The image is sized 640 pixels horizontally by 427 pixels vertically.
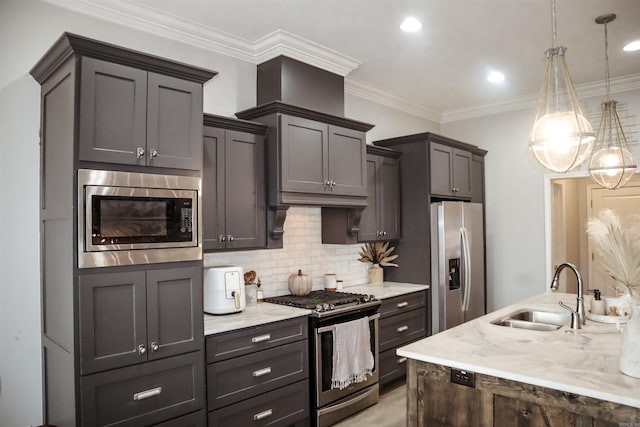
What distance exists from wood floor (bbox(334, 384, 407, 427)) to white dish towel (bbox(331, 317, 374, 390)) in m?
0.30

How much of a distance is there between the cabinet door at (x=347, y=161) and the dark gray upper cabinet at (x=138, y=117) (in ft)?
4.62

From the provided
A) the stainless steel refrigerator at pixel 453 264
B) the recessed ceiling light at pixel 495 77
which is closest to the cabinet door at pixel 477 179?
the stainless steel refrigerator at pixel 453 264

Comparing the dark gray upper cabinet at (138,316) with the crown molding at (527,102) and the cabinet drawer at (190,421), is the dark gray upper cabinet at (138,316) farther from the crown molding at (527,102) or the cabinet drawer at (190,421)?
the crown molding at (527,102)

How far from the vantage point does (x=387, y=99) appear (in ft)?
16.8

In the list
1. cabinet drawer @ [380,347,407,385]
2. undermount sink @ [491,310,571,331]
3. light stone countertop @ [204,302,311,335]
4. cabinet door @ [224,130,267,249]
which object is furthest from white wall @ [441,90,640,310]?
cabinet door @ [224,130,267,249]

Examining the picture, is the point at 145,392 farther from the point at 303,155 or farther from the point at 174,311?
the point at 303,155

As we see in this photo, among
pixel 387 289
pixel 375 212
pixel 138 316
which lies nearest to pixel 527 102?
pixel 375 212

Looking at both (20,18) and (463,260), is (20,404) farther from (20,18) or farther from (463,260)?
(463,260)

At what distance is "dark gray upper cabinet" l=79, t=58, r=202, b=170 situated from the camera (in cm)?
218

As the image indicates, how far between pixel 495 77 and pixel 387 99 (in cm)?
118

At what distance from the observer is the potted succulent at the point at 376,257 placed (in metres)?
4.70

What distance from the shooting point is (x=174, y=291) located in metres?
2.45

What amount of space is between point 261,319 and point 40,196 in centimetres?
152

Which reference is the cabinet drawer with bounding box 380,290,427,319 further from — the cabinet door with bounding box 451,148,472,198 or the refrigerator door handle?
the cabinet door with bounding box 451,148,472,198
